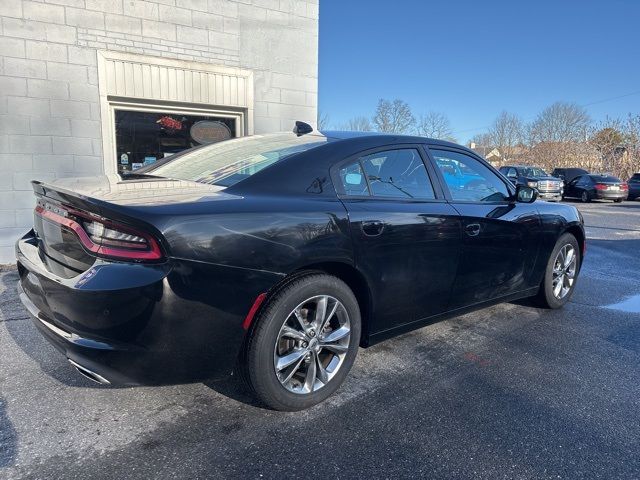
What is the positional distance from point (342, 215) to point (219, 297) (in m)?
0.87

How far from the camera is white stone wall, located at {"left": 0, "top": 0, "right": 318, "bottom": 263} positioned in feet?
18.8

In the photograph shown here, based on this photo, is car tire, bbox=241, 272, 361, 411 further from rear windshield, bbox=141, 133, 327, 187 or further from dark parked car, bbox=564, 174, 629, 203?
dark parked car, bbox=564, 174, 629, 203

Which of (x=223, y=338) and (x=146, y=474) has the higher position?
(x=223, y=338)

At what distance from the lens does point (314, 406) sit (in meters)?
2.74

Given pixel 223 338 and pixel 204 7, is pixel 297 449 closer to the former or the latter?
pixel 223 338

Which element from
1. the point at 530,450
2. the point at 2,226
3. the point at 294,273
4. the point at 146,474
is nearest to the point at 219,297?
the point at 294,273

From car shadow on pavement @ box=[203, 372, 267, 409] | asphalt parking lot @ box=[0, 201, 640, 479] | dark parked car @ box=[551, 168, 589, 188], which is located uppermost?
dark parked car @ box=[551, 168, 589, 188]

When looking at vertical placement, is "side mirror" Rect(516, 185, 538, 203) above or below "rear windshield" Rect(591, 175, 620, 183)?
below

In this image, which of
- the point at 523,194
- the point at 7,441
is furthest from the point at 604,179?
the point at 7,441

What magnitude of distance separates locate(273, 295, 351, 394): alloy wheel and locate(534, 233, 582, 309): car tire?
2.58m

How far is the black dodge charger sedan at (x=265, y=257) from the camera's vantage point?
2.11 meters

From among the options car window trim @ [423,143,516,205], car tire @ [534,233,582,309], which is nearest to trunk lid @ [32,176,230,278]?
car window trim @ [423,143,516,205]

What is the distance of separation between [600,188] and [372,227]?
74.9 ft

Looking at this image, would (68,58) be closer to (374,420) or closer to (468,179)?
(468,179)
